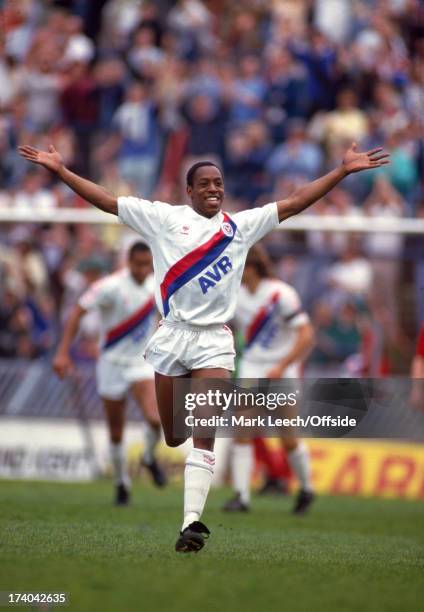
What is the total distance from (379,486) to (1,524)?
8.97 metres

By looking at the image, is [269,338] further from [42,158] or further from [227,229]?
[42,158]

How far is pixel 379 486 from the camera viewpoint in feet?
61.9

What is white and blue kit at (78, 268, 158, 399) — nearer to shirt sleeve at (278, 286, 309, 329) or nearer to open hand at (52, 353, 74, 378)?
open hand at (52, 353, 74, 378)

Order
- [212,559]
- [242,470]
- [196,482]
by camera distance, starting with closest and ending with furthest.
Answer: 1. [212,559]
2. [196,482]
3. [242,470]

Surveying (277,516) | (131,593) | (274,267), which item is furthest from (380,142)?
(131,593)

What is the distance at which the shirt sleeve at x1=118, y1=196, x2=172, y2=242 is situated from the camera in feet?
31.5

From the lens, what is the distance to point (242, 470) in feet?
49.9

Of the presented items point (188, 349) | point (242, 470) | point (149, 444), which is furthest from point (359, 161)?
point (149, 444)

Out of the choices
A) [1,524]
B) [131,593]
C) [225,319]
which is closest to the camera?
[131,593]

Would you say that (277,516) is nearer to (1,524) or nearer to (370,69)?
(1,524)

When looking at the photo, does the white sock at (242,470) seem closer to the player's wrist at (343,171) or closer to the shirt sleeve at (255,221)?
the shirt sleeve at (255,221)

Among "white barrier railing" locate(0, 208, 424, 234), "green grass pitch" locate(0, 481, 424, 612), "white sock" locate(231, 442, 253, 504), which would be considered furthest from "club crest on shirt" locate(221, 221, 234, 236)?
"white barrier railing" locate(0, 208, 424, 234)

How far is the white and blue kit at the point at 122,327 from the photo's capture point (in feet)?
49.1

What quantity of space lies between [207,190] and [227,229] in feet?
1.01
